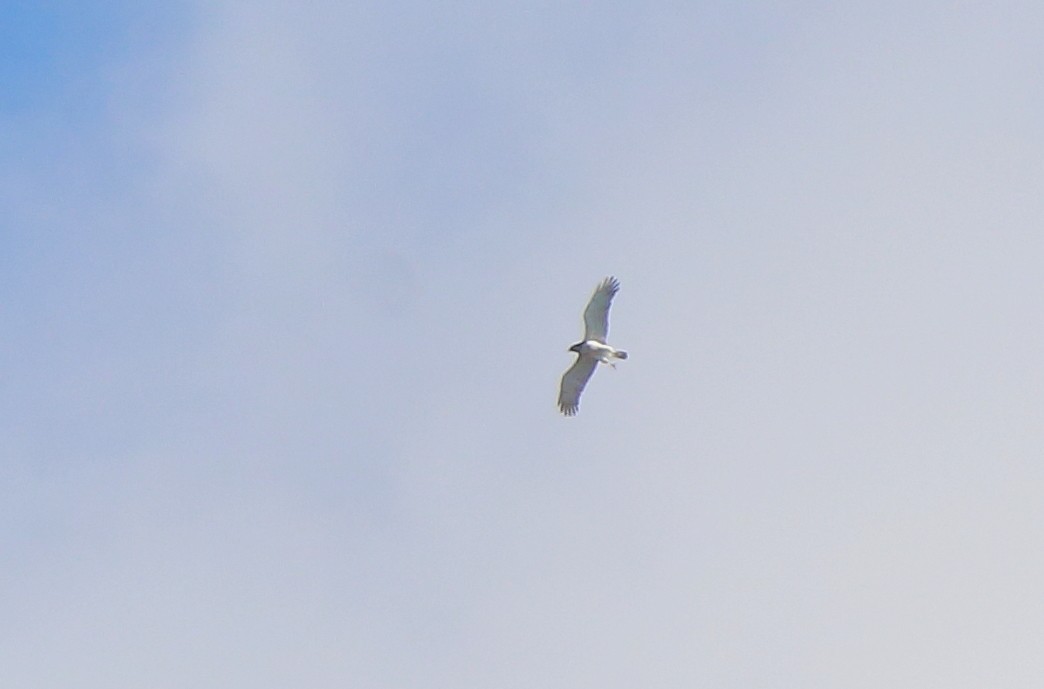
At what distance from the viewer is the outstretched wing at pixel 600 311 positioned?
99.1 meters

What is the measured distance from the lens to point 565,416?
102375 mm

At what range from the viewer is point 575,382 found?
101750 millimetres

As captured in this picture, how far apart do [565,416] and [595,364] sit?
11.9ft

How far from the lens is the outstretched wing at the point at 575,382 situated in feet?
330

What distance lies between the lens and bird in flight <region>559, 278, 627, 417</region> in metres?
99.2

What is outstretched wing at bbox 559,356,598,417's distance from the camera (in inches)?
3959

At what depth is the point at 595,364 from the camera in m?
100

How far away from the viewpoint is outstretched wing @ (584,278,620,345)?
99062 millimetres

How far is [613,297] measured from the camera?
99.4m

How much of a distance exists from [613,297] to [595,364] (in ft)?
12.0

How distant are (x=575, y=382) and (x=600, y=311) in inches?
173

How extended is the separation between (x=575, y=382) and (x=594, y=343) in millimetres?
3281

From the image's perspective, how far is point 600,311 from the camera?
9956 centimetres

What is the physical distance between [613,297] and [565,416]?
23.6ft
